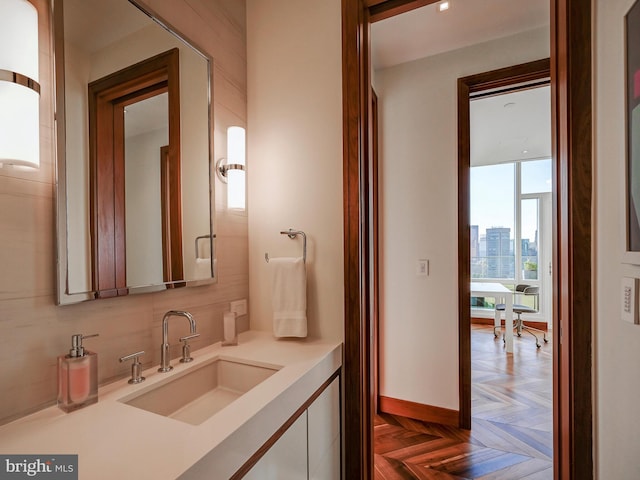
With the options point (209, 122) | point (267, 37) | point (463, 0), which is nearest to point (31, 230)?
point (209, 122)

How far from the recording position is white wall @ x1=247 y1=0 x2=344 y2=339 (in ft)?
4.65

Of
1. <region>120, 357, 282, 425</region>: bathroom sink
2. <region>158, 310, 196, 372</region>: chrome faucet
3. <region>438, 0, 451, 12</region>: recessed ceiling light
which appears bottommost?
<region>120, 357, 282, 425</region>: bathroom sink

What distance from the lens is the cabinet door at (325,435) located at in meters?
1.08

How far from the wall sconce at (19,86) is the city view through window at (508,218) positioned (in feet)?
18.7

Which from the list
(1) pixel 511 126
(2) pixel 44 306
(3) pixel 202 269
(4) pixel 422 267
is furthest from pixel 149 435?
(1) pixel 511 126

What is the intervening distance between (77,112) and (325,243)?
100 centimetres

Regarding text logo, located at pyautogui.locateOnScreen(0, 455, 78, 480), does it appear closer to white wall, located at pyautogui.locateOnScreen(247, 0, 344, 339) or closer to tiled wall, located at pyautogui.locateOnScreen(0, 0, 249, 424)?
tiled wall, located at pyautogui.locateOnScreen(0, 0, 249, 424)

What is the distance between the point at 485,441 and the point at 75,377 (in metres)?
2.30

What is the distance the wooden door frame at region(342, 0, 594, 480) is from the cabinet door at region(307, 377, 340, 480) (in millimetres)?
76

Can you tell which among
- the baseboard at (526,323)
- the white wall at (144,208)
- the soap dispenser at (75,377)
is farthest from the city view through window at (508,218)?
the soap dispenser at (75,377)

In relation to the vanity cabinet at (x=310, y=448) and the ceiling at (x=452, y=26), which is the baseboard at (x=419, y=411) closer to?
the vanity cabinet at (x=310, y=448)

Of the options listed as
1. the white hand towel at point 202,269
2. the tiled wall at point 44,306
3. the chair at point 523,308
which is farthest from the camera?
the chair at point 523,308

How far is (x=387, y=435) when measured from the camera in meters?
2.07

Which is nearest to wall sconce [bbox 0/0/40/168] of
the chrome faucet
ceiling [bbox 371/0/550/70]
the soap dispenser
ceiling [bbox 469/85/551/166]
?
the soap dispenser
